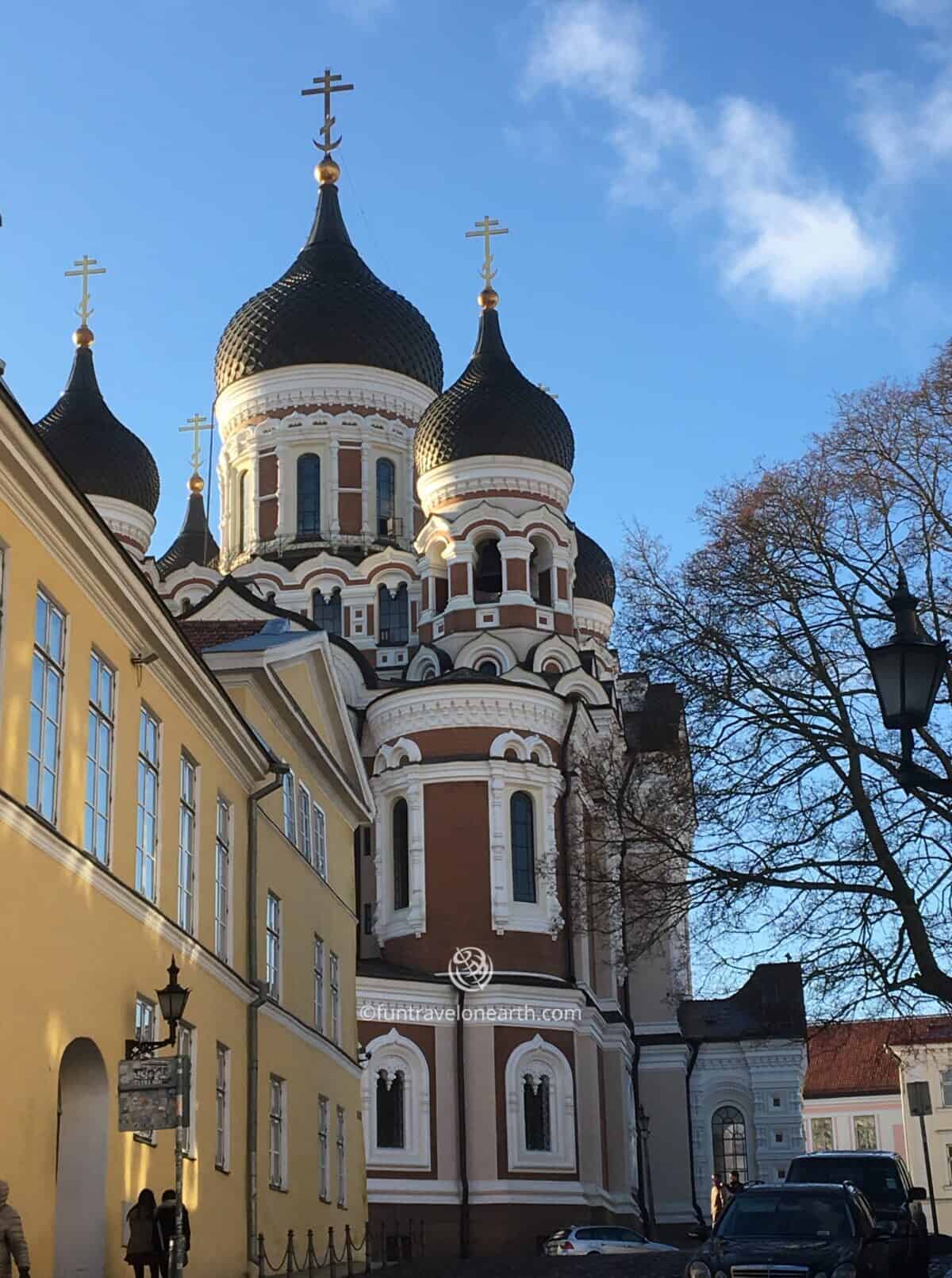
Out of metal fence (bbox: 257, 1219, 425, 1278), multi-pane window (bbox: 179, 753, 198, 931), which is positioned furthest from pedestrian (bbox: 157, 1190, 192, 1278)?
metal fence (bbox: 257, 1219, 425, 1278)

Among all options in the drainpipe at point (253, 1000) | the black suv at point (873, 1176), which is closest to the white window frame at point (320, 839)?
the drainpipe at point (253, 1000)

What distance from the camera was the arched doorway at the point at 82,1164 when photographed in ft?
53.3

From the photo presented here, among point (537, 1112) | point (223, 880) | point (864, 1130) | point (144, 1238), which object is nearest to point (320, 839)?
point (223, 880)

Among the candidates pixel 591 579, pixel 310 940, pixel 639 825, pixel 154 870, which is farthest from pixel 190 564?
pixel 154 870

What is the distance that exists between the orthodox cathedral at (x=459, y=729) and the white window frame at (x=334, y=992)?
3410 mm

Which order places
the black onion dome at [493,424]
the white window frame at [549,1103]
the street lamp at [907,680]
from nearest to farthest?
the street lamp at [907,680]
the white window frame at [549,1103]
the black onion dome at [493,424]

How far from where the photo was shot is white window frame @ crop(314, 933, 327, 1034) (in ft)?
86.6

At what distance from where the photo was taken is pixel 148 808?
18344 mm

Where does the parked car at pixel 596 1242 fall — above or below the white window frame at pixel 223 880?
below

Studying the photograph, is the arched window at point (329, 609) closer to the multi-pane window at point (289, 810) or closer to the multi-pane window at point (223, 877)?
the multi-pane window at point (289, 810)

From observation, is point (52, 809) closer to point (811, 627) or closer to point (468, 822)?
point (811, 627)

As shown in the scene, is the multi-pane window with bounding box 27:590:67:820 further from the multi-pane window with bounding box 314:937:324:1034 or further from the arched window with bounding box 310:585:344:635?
the arched window with bounding box 310:585:344:635

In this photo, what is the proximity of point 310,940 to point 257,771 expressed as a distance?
413cm

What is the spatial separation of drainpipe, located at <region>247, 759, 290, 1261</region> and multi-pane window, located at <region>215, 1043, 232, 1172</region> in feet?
2.52
